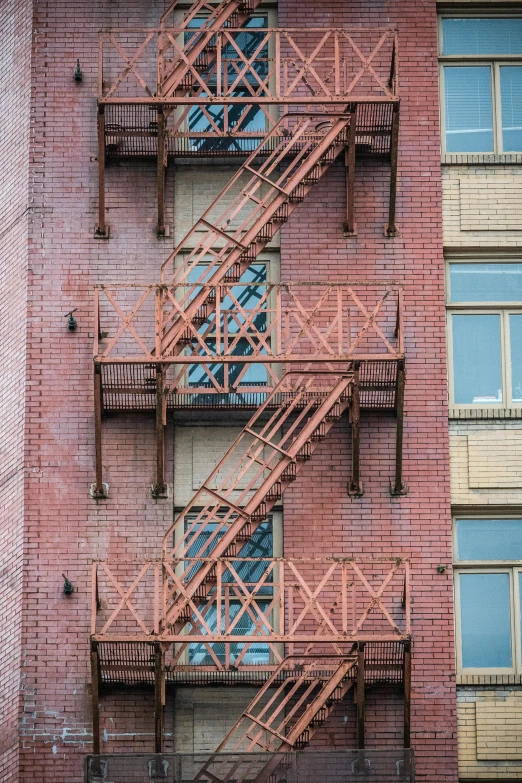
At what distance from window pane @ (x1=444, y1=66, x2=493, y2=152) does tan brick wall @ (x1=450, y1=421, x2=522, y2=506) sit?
4020mm

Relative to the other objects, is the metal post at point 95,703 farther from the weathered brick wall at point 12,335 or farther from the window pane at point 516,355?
the window pane at point 516,355

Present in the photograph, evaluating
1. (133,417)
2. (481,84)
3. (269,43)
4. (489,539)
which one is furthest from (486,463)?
(269,43)

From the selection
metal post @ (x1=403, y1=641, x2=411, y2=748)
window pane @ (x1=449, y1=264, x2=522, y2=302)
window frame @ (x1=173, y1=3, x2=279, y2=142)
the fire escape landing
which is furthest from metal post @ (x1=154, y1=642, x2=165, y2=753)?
window frame @ (x1=173, y1=3, x2=279, y2=142)

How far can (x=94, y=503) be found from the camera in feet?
76.4

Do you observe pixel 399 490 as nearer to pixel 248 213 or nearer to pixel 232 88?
pixel 248 213

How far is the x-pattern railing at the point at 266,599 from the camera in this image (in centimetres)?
2173

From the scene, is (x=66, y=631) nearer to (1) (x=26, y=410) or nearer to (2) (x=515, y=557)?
(1) (x=26, y=410)

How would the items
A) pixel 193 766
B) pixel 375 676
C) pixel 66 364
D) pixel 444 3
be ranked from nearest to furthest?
pixel 193 766 < pixel 375 676 < pixel 66 364 < pixel 444 3

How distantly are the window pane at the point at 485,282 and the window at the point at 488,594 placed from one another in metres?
3.06

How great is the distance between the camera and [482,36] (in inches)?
1010

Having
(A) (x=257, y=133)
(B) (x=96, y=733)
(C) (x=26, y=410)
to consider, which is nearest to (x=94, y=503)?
(C) (x=26, y=410)

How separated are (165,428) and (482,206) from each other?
5239mm

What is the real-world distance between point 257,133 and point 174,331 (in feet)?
10.2

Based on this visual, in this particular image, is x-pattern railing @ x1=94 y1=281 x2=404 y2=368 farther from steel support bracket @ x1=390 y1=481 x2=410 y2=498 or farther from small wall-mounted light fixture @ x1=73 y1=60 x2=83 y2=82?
small wall-mounted light fixture @ x1=73 y1=60 x2=83 y2=82
